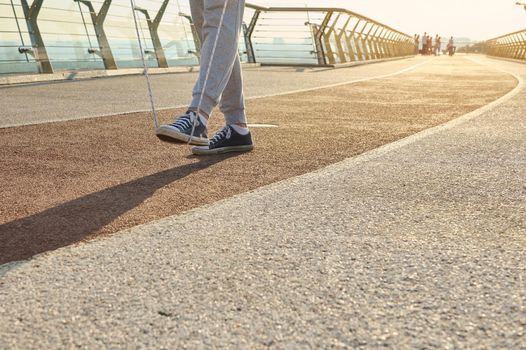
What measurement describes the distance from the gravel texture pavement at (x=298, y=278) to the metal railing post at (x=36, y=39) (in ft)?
27.8

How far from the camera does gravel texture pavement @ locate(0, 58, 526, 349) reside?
918 mm

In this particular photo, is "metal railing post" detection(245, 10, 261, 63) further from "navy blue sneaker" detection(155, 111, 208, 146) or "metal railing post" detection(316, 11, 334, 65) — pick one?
"navy blue sneaker" detection(155, 111, 208, 146)

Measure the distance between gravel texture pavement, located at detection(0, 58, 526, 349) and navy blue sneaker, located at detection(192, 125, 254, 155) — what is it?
939 millimetres

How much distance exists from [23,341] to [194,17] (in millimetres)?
2192

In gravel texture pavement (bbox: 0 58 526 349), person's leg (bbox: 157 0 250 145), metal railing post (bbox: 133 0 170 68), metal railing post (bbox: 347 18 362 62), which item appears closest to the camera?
gravel texture pavement (bbox: 0 58 526 349)

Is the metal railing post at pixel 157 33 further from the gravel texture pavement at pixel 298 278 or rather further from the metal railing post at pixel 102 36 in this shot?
the gravel texture pavement at pixel 298 278

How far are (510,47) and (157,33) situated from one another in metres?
30.8

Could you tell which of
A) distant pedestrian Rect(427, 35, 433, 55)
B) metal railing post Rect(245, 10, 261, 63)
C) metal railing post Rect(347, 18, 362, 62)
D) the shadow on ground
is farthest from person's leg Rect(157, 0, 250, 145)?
distant pedestrian Rect(427, 35, 433, 55)

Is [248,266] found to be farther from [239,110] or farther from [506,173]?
[239,110]

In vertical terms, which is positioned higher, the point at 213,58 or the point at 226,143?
the point at 213,58

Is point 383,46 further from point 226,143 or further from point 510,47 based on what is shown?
point 226,143

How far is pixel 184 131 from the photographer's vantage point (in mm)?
2402

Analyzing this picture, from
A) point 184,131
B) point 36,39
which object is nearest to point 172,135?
point 184,131

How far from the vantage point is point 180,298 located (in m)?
1.07
